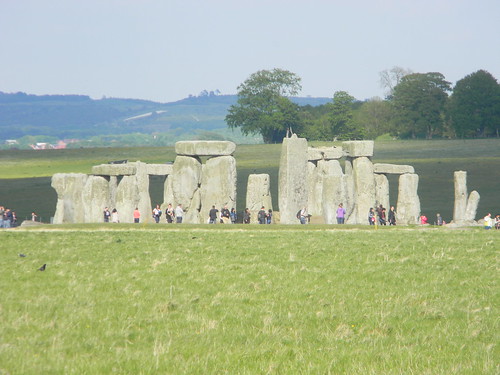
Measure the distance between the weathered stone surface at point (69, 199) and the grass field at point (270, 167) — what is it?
22.5ft

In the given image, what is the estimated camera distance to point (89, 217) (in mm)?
35344

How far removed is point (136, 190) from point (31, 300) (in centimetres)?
2197

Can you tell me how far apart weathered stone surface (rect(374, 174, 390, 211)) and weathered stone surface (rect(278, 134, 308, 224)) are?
4.88 meters

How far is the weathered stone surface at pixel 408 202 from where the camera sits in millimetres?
36875

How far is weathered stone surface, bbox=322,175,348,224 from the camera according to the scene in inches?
1334

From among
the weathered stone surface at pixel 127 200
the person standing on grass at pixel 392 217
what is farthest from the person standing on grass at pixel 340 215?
the weathered stone surface at pixel 127 200

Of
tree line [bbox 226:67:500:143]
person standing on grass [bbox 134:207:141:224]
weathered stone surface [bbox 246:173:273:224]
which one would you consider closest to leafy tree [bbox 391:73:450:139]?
tree line [bbox 226:67:500:143]

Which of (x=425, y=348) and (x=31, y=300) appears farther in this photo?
(x=31, y=300)

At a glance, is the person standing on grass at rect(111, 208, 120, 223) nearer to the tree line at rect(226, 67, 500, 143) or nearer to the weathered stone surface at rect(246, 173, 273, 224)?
the weathered stone surface at rect(246, 173, 273, 224)

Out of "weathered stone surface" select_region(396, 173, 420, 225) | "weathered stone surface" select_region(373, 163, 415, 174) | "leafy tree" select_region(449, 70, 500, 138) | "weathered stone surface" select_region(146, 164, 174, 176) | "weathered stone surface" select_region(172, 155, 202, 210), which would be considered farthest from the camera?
"leafy tree" select_region(449, 70, 500, 138)

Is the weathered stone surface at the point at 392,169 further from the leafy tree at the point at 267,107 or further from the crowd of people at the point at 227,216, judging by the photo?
the leafy tree at the point at 267,107

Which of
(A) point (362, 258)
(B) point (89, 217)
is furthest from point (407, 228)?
(B) point (89, 217)

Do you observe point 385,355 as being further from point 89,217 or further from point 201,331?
point 89,217

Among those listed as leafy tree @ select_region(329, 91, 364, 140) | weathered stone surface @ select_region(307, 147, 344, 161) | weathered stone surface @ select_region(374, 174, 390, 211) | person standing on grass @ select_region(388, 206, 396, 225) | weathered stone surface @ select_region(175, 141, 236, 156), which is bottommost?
person standing on grass @ select_region(388, 206, 396, 225)
